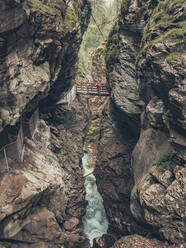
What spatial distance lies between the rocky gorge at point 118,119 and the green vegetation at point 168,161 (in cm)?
7

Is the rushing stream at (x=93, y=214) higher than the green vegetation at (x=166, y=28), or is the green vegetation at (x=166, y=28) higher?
the green vegetation at (x=166, y=28)

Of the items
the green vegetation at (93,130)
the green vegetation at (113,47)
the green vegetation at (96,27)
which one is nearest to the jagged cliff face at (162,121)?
the green vegetation at (113,47)

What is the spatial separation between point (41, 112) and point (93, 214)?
43.2 ft

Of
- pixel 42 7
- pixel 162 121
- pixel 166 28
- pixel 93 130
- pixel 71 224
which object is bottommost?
pixel 71 224

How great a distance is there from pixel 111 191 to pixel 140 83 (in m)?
13.1

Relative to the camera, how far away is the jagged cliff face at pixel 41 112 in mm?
12227

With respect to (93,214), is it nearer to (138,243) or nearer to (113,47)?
(138,243)

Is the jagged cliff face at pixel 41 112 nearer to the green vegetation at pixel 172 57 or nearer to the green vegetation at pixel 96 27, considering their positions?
the green vegetation at pixel 172 57

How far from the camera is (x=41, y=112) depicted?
22.7 metres

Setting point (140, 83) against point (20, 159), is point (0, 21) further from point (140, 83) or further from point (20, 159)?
point (140, 83)

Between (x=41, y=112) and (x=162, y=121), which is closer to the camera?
(x=162, y=121)

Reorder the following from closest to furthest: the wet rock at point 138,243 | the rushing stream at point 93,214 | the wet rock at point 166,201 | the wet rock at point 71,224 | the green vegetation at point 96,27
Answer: the wet rock at point 166,201
the wet rock at point 138,243
the wet rock at point 71,224
the rushing stream at point 93,214
the green vegetation at point 96,27

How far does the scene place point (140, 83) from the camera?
58.3 feet

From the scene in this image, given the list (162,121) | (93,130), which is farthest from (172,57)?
(93,130)
